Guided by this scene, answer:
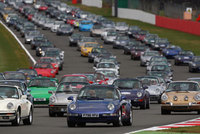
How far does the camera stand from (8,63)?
6956cm

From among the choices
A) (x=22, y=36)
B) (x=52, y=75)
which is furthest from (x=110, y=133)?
(x=22, y=36)

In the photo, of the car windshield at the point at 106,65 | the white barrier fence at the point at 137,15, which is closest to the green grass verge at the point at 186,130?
the car windshield at the point at 106,65

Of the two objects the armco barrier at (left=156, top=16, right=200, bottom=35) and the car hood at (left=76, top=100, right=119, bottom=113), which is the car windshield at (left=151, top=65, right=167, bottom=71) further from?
the armco barrier at (left=156, top=16, right=200, bottom=35)

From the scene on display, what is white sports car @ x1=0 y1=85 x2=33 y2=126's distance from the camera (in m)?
20.5

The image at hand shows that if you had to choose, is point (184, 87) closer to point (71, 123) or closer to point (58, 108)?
point (58, 108)

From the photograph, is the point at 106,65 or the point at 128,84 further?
the point at 106,65

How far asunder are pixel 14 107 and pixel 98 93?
2.55 metres

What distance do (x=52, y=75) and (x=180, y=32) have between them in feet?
185

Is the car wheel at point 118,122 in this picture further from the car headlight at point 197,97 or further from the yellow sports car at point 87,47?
the yellow sports car at point 87,47

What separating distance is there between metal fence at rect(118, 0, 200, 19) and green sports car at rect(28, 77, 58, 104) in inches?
2668

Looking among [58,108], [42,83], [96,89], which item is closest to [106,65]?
[42,83]

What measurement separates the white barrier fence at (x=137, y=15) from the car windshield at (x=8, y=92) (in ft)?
331

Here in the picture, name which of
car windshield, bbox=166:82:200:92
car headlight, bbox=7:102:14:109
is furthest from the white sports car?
car windshield, bbox=166:82:200:92

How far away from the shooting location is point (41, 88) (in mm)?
33094
